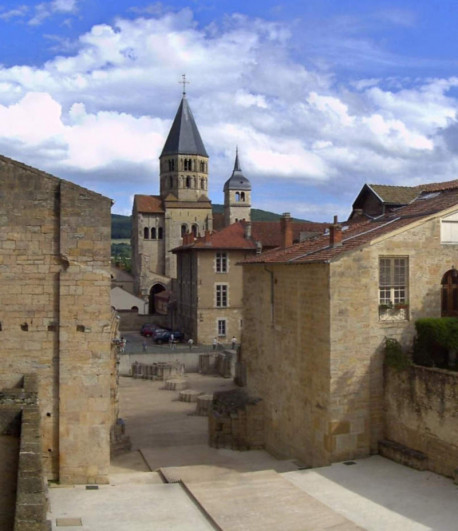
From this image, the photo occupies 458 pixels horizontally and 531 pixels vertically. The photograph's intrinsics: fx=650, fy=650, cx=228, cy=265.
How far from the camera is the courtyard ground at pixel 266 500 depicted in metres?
12.2

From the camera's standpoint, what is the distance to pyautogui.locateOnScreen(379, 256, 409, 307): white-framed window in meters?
18.1

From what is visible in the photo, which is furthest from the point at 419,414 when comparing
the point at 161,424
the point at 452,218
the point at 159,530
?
the point at 161,424

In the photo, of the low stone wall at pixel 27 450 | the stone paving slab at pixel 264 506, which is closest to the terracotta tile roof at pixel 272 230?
the stone paving slab at pixel 264 506

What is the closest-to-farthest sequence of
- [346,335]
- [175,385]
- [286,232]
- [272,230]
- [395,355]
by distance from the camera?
1. [346,335]
2. [395,355]
3. [286,232]
4. [175,385]
5. [272,230]

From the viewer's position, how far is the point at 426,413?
53.6ft

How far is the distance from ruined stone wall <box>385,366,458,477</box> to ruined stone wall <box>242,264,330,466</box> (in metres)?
1.86

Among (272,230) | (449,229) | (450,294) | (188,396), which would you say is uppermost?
(272,230)

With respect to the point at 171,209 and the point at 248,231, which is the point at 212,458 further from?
the point at 171,209

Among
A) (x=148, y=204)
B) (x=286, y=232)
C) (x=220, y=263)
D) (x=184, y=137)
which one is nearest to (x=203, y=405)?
(x=286, y=232)

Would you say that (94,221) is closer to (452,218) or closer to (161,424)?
(452,218)

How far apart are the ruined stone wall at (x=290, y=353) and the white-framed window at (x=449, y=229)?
3.81m

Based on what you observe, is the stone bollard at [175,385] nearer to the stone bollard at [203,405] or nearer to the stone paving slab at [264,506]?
the stone bollard at [203,405]

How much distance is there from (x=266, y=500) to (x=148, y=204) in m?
67.4

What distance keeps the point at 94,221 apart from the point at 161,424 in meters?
15.1
